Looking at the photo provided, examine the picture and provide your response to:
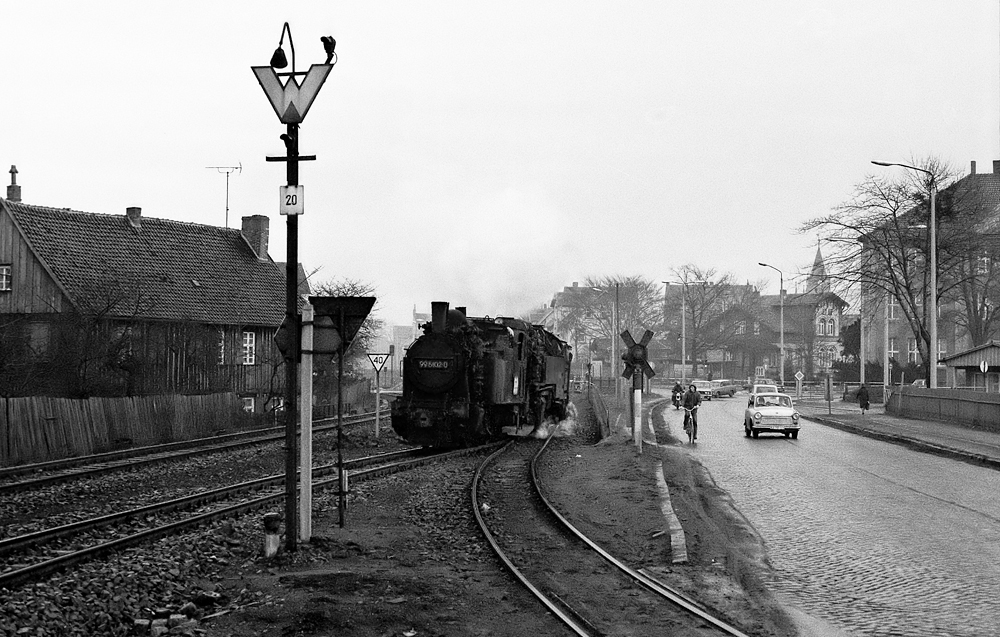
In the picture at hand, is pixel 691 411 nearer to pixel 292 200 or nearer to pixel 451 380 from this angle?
pixel 451 380

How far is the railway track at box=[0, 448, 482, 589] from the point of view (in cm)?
1008

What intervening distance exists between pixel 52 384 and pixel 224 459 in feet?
27.8

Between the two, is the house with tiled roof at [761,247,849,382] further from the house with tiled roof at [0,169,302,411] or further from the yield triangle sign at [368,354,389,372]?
the yield triangle sign at [368,354,389,372]

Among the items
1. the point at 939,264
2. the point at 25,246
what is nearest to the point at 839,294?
the point at 939,264

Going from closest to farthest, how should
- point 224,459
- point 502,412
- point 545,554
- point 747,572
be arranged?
1. point 747,572
2. point 545,554
3. point 224,459
4. point 502,412

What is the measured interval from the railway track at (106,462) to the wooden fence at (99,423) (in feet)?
4.28

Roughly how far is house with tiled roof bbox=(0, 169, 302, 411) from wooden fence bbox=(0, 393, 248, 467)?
2695 millimetres

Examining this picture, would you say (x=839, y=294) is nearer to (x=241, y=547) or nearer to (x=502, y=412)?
(x=502, y=412)

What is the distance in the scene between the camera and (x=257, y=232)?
48.8 metres

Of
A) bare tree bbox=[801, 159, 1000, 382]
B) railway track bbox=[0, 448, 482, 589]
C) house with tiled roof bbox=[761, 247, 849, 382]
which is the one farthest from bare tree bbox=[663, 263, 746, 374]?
railway track bbox=[0, 448, 482, 589]

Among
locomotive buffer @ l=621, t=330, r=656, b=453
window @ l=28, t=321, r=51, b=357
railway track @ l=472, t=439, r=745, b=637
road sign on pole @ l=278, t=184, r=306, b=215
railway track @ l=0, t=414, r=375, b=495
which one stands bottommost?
→ railway track @ l=472, t=439, r=745, b=637

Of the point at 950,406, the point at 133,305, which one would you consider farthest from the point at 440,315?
the point at 950,406

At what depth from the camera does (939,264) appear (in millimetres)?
45719

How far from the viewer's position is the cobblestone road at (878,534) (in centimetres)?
896
